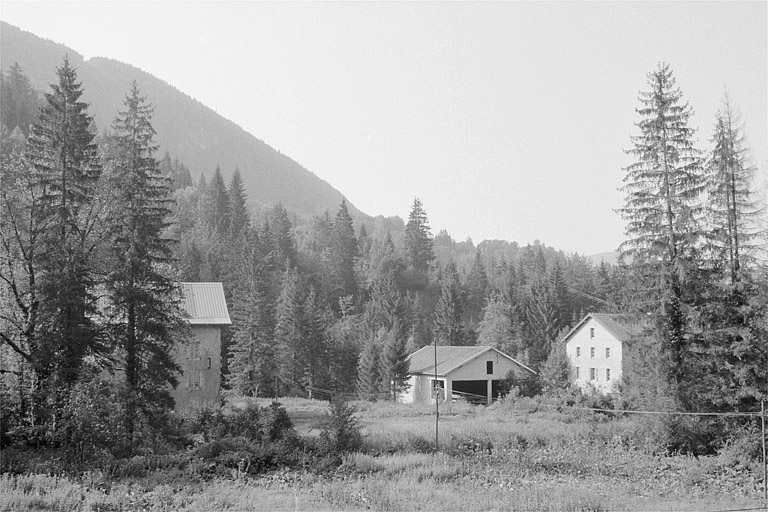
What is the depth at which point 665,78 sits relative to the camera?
25.6m

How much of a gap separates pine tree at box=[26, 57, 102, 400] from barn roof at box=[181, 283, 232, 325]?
1505cm

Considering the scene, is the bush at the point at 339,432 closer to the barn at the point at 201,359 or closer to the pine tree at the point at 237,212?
the barn at the point at 201,359

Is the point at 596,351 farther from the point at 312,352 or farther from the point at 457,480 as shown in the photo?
the point at 457,480

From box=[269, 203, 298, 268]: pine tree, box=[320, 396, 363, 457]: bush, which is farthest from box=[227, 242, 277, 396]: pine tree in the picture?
box=[269, 203, 298, 268]: pine tree

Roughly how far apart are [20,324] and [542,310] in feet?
221

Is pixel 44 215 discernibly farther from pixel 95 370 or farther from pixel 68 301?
pixel 95 370

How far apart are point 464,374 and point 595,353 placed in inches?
693

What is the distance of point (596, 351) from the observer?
63500 mm

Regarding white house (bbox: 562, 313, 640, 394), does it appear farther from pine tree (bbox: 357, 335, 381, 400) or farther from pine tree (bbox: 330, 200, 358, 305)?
pine tree (bbox: 330, 200, 358, 305)

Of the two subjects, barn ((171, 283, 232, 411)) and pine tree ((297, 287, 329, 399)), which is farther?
pine tree ((297, 287, 329, 399))

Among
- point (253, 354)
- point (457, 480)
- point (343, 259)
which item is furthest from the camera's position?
point (343, 259)

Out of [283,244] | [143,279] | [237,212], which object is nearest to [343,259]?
[283,244]

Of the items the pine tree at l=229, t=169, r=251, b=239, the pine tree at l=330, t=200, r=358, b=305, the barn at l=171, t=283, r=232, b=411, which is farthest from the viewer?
the pine tree at l=229, t=169, r=251, b=239

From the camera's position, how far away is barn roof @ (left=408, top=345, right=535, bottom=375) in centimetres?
5400
